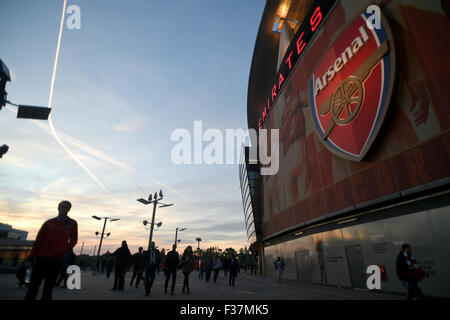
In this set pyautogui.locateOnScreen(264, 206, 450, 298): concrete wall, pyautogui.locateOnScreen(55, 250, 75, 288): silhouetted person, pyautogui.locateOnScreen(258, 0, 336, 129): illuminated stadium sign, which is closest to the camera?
pyautogui.locateOnScreen(264, 206, 450, 298): concrete wall

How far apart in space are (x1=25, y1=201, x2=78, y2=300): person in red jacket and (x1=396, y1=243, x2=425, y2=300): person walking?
27.8ft

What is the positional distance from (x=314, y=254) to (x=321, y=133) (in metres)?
9.26

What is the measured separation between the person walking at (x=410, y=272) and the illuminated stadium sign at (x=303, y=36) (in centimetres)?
1648

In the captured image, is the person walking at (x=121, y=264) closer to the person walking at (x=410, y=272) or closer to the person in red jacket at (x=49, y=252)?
the person in red jacket at (x=49, y=252)

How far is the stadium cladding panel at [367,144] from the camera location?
353 inches

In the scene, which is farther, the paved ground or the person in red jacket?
the paved ground

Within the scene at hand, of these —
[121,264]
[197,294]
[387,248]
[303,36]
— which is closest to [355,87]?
[387,248]

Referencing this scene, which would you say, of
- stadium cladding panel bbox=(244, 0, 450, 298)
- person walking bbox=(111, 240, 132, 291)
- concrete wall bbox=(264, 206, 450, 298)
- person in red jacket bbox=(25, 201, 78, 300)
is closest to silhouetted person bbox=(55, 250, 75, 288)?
person walking bbox=(111, 240, 132, 291)

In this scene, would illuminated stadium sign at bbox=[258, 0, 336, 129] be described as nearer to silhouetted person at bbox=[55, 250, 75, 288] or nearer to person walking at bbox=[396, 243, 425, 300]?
person walking at bbox=[396, 243, 425, 300]

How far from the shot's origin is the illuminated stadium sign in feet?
55.3

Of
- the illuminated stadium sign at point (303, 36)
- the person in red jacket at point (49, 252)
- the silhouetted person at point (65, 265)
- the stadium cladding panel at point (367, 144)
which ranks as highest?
the illuminated stadium sign at point (303, 36)

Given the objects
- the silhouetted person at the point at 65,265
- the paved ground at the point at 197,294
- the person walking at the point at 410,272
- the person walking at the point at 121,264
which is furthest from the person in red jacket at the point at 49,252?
the person walking at the point at 410,272

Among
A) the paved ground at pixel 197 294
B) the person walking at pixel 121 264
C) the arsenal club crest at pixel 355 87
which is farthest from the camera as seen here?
the arsenal club crest at pixel 355 87
